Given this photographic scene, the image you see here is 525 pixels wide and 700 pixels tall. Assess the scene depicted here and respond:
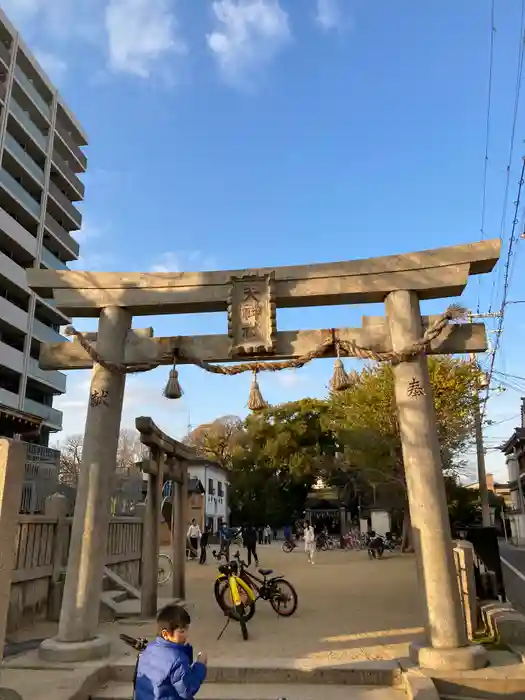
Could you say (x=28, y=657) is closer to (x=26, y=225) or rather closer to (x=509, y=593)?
(x=509, y=593)

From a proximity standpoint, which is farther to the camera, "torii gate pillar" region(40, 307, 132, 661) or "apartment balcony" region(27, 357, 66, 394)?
"apartment balcony" region(27, 357, 66, 394)

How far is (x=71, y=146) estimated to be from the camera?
41.4 m

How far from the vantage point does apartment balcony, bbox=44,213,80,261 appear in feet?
122

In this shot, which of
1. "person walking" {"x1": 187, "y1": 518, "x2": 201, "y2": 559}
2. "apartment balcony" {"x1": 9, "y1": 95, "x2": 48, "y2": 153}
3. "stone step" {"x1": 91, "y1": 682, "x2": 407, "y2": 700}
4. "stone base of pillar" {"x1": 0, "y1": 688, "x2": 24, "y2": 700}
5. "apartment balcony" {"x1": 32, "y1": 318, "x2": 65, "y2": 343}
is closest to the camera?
"stone base of pillar" {"x1": 0, "y1": 688, "x2": 24, "y2": 700}

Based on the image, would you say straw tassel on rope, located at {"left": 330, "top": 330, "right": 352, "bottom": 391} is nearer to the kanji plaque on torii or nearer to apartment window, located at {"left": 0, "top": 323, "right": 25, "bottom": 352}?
the kanji plaque on torii

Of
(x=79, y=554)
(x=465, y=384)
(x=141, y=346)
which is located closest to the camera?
(x=79, y=554)

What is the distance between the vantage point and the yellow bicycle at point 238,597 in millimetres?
7935

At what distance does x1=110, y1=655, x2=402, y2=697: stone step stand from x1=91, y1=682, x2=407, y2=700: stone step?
8cm

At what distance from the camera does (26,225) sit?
35.6 meters

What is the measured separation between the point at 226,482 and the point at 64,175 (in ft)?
86.7

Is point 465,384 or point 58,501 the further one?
point 465,384

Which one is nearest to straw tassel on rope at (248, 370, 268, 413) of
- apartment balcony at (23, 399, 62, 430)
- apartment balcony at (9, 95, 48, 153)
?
apartment balcony at (23, 399, 62, 430)

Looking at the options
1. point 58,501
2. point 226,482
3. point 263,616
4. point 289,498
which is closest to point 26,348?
point 226,482

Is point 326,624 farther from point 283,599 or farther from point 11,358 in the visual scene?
point 11,358
